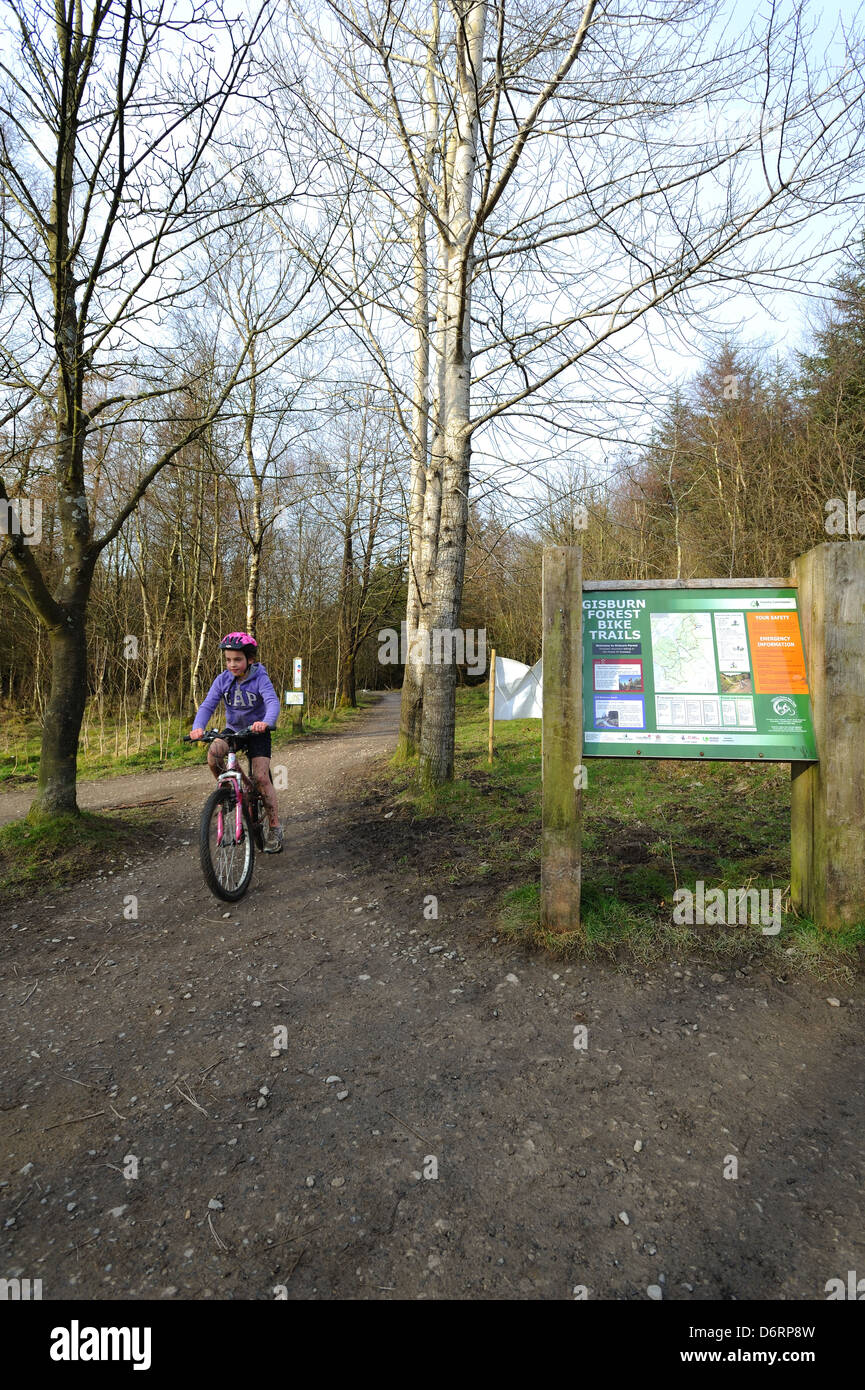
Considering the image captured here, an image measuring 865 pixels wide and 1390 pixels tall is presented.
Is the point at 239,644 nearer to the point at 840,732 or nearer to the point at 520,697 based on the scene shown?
the point at 840,732

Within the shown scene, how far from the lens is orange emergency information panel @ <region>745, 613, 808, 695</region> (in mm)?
3828

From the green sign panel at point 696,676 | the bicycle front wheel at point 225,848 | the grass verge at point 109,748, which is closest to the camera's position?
the green sign panel at point 696,676

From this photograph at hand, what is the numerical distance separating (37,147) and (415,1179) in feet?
26.4

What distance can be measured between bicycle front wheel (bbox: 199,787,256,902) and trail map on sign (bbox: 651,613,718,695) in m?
3.19

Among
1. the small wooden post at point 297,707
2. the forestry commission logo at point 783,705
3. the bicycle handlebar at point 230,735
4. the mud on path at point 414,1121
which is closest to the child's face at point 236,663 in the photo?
the bicycle handlebar at point 230,735

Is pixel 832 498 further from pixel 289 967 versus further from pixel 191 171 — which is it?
pixel 289 967

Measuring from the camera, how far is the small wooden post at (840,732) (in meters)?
3.62

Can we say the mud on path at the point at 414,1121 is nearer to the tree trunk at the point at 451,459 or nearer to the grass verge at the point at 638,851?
the grass verge at the point at 638,851

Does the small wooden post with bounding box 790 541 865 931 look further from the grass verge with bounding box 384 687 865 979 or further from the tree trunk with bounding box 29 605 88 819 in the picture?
the tree trunk with bounding box 29 605 88 819

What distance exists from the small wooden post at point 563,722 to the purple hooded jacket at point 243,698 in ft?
8.47

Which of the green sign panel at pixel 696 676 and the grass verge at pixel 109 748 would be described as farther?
the grass verge at pixel 109 748

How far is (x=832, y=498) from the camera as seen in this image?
32.9 ft
